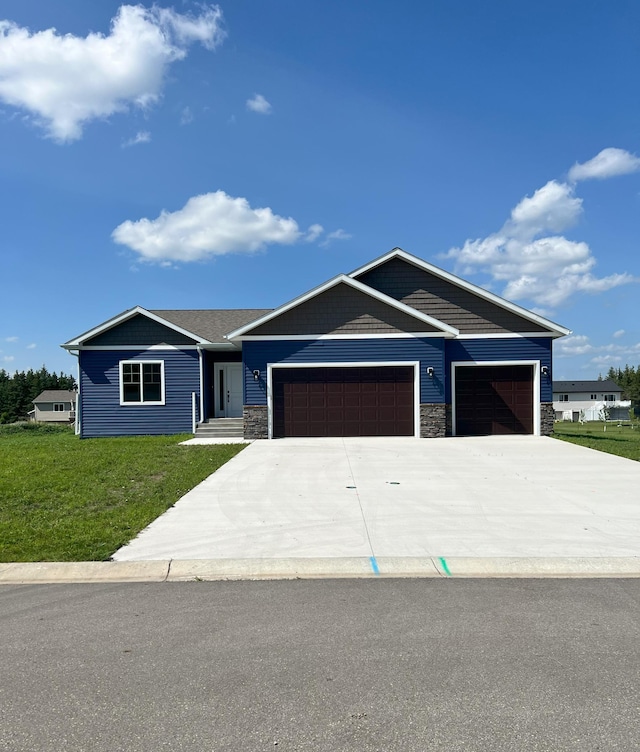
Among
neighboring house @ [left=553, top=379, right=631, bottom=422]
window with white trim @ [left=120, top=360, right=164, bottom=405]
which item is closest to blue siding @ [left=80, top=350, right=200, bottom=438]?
window with white trim @ [left=120, top=360, right=164, bottom=405]

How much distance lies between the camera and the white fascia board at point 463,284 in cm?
1905

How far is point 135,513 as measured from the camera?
7520 mm

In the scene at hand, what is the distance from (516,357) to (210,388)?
11208mm

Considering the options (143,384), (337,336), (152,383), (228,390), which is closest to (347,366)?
(337,336)

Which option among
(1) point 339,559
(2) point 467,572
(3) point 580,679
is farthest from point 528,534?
(3) point 580,679

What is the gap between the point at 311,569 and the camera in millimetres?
5371

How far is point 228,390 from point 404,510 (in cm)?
1488

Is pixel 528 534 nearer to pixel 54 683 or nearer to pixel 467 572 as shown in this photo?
pixel 467 572

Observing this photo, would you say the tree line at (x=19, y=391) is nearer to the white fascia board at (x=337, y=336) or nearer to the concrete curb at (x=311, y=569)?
the white fascia board at (x=337, y=336)

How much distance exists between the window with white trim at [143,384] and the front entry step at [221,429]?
88.4 inches

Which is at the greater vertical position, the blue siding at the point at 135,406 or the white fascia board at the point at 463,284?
the white fascia board at the point at 463,284

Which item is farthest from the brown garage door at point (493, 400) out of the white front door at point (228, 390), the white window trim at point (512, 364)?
the white front door at point (228, 390)

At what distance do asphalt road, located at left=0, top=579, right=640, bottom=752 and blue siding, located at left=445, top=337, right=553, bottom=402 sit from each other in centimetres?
1469

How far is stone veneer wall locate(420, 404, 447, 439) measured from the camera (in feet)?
59.8
